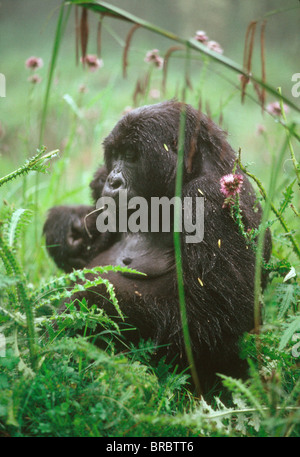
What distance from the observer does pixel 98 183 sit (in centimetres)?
309

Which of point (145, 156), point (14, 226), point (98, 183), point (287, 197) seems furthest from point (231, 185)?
point (98, 183)

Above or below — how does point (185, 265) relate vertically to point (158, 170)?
below

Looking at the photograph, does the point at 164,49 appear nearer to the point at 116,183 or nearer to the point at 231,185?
the point at 116,183

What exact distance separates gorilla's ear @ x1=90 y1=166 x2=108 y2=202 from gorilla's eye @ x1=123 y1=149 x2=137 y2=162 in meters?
0.51

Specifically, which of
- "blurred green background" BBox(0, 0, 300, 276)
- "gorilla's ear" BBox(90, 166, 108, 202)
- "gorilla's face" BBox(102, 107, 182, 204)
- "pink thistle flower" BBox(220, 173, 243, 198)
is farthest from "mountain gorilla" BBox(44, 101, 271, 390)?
"blurred green background" BBox(0, 0, 300, 276)

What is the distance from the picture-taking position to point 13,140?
7.23 metres

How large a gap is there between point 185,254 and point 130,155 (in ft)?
2.30

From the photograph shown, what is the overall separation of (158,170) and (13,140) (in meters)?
5.40

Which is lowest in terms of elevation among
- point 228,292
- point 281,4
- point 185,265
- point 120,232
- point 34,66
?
point 228,292

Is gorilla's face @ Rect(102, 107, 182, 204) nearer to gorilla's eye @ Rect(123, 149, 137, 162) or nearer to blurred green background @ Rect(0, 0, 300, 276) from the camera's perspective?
gorilla's eye @ Rect(123, 149, 137, 162)

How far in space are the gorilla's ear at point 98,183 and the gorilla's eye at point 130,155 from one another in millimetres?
509
